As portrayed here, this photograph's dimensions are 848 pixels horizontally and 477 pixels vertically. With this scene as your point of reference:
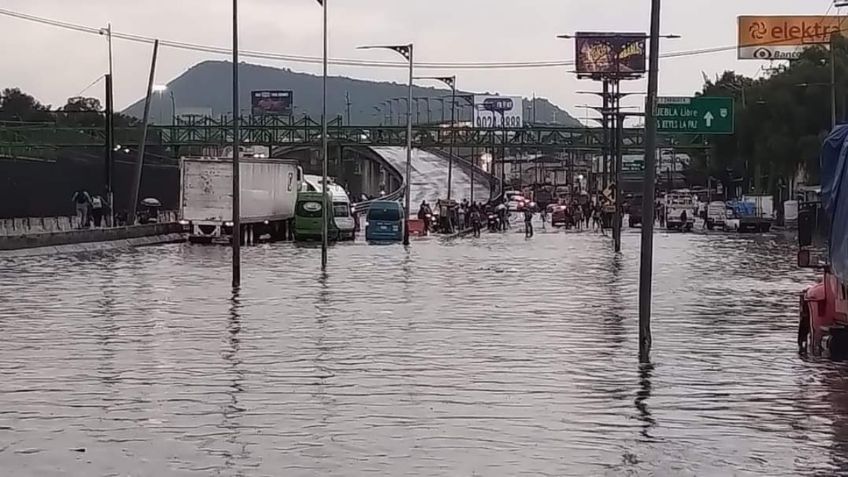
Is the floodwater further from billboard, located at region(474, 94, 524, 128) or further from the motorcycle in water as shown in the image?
billboard, located at region(474, 94, 524, 128)

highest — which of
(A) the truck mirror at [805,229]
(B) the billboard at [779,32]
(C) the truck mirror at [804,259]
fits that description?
(B) the billboard at [779,32]

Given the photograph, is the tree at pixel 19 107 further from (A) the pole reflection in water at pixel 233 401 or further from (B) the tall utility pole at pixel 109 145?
(A) the pole reflection in water at pixel 233 401

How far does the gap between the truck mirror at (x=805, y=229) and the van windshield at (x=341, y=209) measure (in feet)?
149

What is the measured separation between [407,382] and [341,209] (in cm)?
5005

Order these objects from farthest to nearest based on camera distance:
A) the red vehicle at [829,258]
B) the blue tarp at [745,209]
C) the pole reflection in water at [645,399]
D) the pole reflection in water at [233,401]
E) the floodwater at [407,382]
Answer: the blue tarp at [745,209], the red vehicle at [829,258], the pole reflection in water at [645,399], the floodwater at [407,382], the pole reflection in water at [233,401]

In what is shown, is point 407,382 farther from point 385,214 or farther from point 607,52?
point 607,52

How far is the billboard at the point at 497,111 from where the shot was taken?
573 feet

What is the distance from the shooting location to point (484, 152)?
7835 inches

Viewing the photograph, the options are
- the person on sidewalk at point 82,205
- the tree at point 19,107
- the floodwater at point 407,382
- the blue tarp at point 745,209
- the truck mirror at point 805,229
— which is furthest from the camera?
the tree at point 19,107

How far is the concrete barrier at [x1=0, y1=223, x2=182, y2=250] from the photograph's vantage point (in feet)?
148

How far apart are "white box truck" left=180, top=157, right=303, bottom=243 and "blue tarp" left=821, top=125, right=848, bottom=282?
123ft

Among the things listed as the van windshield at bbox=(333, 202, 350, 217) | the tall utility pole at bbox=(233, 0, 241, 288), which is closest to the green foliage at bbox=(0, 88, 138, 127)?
the van windshield at bbox=(333, 202, 350, 217)

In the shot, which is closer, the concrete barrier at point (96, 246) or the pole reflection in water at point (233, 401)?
the pole reflection in water at point (233, 401)

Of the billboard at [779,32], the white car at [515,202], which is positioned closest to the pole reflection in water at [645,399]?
the billboard at [779,32]
